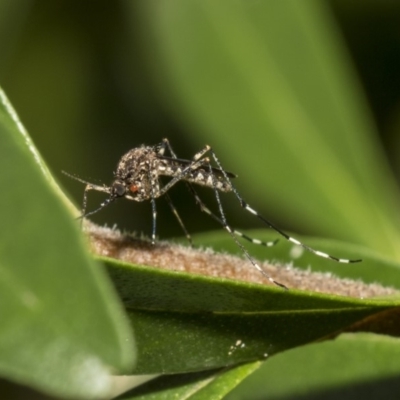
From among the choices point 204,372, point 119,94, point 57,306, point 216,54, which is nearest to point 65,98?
point 119,94

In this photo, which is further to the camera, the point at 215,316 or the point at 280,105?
the point at 280,105

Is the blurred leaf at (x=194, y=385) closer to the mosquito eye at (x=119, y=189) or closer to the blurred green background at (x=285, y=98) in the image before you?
the mosquito eye at (x=119, y=189)

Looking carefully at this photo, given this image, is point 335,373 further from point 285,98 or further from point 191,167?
point 285,98

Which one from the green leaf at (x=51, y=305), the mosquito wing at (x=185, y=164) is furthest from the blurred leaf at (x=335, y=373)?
the green leaf at (x=51, y=305)

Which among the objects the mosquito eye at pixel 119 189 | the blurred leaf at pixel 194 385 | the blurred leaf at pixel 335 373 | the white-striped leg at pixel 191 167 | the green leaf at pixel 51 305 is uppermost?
the green leaf at pixel 51 305

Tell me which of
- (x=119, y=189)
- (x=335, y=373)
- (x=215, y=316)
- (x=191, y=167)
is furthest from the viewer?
(x=191, y=167)

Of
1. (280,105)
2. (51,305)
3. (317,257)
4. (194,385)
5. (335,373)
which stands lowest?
(335,373)

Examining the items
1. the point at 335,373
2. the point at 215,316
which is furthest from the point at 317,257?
Answer: the point at 215,316
